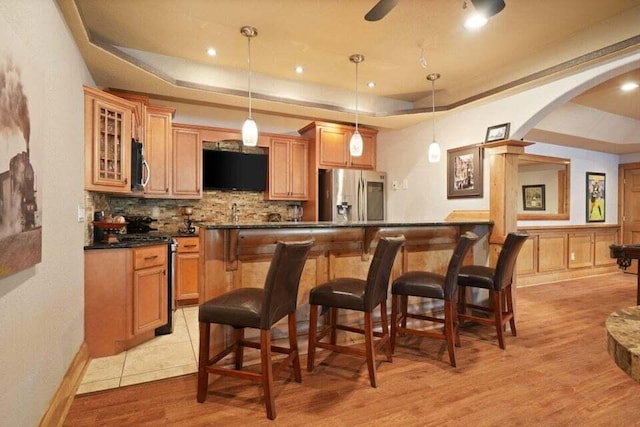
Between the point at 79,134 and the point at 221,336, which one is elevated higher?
the point at 79,134

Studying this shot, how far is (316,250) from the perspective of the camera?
8.68 ft

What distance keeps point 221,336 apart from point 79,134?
184cm

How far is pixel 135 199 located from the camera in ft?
13.8

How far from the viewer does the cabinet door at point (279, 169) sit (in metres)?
4.78

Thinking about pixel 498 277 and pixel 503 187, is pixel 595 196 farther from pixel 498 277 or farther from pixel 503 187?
pixel 498 277

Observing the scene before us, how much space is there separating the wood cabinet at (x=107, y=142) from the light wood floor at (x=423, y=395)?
1684mm

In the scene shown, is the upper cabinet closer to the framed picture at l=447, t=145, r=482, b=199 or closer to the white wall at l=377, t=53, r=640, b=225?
the white wall at l=377, t=53, r=640, b=225

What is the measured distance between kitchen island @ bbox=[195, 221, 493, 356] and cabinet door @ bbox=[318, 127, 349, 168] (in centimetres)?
212

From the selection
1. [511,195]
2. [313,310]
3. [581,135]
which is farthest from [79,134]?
[581,135]

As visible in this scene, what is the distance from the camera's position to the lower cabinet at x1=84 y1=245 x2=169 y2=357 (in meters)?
2.58

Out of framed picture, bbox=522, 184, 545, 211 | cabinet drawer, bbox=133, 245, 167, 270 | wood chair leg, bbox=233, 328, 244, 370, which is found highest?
framed picture, bbox=522, 184, 545, 211

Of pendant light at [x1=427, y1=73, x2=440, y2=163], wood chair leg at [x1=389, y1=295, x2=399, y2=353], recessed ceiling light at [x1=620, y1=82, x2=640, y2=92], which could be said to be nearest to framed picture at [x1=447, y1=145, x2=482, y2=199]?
pendant light at [x1=427, y1=73, x2=440, y2=163]

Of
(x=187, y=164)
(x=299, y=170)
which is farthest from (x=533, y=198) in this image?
(x=187, y=164)

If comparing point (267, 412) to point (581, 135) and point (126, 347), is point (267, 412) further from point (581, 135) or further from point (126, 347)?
point (581, 135)
